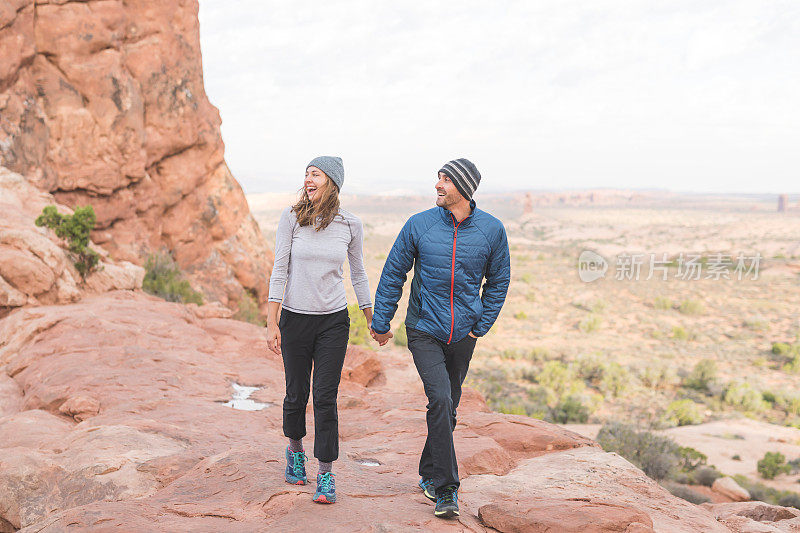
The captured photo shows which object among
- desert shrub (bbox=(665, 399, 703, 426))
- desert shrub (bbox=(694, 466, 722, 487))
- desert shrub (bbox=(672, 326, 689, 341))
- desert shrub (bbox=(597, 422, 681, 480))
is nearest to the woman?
desert shrub (bbox=(597, 422, 681, 480))

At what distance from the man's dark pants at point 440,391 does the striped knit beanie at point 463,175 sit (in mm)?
910

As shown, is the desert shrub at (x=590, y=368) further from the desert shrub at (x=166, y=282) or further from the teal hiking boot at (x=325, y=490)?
the teal hiking boot at (x=325, y=490)

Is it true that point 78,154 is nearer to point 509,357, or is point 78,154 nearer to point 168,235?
point 168,235

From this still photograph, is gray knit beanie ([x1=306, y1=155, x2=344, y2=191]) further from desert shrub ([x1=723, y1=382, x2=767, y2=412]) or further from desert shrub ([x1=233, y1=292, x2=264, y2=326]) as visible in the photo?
desert shrub ([x1=723, y1=382, x2=767, y2=412])

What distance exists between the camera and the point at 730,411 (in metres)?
18.0

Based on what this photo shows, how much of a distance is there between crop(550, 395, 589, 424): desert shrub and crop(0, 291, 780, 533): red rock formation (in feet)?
30.6

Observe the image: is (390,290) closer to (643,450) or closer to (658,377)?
(643,450)

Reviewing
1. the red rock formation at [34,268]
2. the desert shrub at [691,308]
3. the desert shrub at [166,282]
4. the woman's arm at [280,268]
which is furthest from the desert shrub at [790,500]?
the desert shrub at [691,308]

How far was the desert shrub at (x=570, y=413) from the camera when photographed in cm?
1572

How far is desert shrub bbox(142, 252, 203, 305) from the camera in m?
13.4

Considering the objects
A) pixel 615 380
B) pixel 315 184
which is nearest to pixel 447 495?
pixel 315 184

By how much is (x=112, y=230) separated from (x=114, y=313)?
21.7 feet

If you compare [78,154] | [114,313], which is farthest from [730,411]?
[78,154]

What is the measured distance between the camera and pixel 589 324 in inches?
1129
